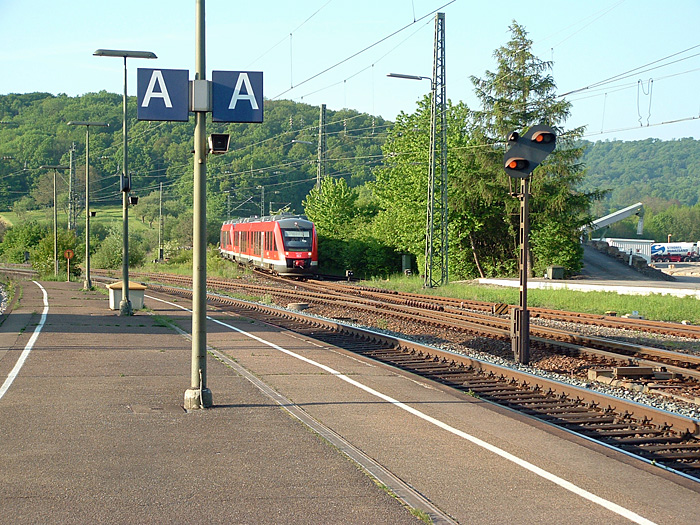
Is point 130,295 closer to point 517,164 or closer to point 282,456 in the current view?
point 517,164

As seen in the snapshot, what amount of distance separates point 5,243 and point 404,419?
92041mm

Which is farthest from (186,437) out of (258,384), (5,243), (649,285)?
(5,243)

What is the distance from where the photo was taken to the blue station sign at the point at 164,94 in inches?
348

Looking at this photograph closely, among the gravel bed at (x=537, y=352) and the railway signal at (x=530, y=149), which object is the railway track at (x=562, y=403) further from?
the railway signal at (x=530, y=149)

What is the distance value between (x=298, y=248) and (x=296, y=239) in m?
0.50

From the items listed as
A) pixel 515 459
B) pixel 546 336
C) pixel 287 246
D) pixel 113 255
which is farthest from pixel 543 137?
pixel 113 255

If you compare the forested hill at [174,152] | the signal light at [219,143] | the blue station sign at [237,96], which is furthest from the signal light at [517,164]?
the forested hill at [174,152]

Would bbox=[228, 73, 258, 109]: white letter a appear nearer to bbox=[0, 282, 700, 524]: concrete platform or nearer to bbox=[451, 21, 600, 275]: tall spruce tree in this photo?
bbox=[0, 282, 700, 524]: concrete platform

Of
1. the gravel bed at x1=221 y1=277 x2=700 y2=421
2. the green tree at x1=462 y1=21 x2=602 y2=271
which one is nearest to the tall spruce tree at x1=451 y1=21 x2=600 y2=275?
the green tree at x1=462 y1=21 x2=602 y2=271

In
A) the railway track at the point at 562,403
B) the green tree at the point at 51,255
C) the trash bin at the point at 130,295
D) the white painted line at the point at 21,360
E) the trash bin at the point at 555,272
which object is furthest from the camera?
the green tree at the point at 51,255

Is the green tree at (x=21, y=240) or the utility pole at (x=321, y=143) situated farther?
the green tree at (x=21, y=240)

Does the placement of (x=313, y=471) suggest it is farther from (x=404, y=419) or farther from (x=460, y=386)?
(x=460, y=386)

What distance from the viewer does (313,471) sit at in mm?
6527

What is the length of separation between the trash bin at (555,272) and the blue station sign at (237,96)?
33.1 m
